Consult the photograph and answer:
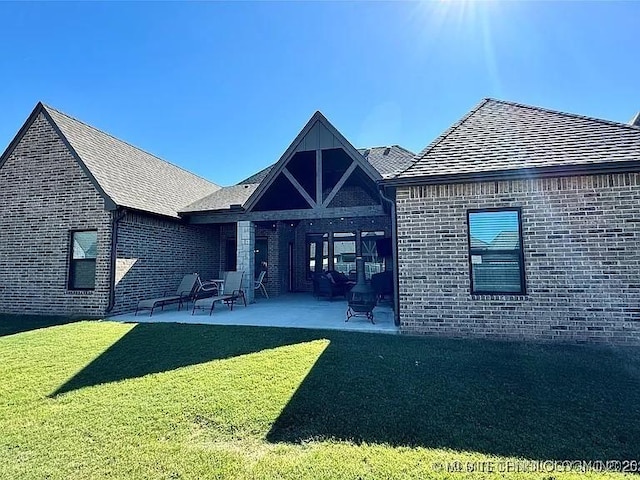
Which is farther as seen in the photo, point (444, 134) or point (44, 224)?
point (44, 224)

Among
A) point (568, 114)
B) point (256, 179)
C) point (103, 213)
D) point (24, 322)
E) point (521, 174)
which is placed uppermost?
point (256, 179)

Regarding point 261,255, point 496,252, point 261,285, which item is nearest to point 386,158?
point 261,255

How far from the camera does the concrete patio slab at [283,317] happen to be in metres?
7.57

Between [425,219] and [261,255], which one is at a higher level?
[425,219]

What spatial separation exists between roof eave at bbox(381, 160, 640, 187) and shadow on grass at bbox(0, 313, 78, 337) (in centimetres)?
919

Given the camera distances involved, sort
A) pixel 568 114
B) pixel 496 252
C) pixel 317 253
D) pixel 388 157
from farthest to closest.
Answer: pixel 317 253 < pixel 388 157 < pixel 568 114 < pixel 496 252

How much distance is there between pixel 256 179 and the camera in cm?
1664

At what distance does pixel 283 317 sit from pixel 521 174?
6.57 meters

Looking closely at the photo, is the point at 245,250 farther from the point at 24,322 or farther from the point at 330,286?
the point at 24,322

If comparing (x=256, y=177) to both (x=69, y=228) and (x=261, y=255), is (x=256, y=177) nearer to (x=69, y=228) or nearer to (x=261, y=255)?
(x=261, y=255)

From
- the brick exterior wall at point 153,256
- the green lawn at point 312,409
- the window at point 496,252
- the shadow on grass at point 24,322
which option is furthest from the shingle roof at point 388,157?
the shadow on grass at point 24,322

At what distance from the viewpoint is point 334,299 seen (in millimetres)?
12414

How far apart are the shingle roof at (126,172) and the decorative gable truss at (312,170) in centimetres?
Result: 360

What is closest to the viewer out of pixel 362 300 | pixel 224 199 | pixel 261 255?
pixel 362 300
